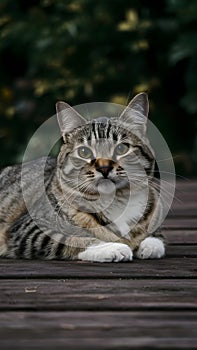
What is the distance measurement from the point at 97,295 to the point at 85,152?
3.17 feet

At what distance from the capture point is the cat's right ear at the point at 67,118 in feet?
11.0

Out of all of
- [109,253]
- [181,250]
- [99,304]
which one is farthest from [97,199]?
[99,304]

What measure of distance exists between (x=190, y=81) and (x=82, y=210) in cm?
307

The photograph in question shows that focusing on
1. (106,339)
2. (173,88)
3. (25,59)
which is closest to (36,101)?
(25,59)

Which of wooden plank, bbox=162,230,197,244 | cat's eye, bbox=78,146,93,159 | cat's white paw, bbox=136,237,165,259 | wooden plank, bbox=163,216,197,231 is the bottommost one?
wooden plank, bbox=163,216,197,231

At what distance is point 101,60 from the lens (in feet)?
21.1

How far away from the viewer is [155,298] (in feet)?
7.70

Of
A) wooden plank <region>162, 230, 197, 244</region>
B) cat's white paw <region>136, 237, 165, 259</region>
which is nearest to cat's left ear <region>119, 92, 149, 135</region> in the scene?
cat's white paw <region>136, 237, 165, 259</region>

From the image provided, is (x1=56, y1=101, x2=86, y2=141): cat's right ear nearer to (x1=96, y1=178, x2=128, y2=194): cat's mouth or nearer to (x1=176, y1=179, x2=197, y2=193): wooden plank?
(x1=96, y1=178, x2=128, y2=194): cat's mouth

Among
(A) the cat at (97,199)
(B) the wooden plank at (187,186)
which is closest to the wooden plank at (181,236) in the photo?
(A) the cat at (97,199)

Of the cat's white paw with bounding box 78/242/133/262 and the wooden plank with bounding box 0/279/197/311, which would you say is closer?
the wooden plank with bounding box 0/279/197/311

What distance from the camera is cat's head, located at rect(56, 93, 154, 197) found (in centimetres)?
320

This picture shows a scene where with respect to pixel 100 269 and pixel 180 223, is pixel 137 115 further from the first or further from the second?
pixel 180 223

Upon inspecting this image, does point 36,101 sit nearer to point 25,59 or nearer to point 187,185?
point 25,59
